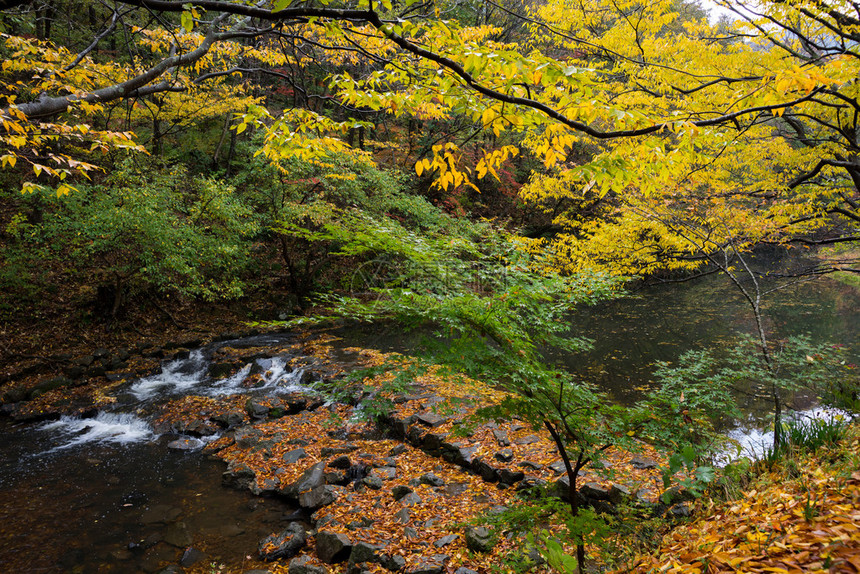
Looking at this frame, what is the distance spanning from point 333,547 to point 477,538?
150 cm

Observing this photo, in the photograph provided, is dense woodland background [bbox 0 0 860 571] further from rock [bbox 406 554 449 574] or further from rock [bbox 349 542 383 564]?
rock [bbox 349 542 383 564]

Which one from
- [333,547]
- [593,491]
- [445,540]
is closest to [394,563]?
[445,540]

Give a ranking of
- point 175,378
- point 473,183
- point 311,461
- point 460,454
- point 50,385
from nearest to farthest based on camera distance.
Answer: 1. point 460,454
2. point 311,461
3. point 473,183
4. point 50,385
5. point 175,378

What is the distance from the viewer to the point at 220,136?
1853 cm

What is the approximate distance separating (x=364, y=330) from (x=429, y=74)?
431 inches

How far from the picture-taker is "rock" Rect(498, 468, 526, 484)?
5254 millimetres

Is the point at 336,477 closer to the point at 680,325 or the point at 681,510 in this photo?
the point at 681,510

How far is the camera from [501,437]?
6344 millimetres

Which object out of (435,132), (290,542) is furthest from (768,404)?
(435,132)

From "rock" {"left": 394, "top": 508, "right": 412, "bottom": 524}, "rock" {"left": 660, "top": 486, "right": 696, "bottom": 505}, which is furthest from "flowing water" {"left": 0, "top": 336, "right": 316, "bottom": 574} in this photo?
"rock" {"left": 660, "top": 486, "right": 696, "bottom": 505}

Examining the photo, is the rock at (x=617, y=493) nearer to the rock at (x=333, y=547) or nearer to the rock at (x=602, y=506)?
the rock at (x=602, y=506)

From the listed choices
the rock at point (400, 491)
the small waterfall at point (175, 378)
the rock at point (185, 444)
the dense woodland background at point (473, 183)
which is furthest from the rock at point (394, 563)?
the small waterfall at point (175, 378)

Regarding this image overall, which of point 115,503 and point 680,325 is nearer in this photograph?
point 115,503

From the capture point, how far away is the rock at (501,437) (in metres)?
6.18
